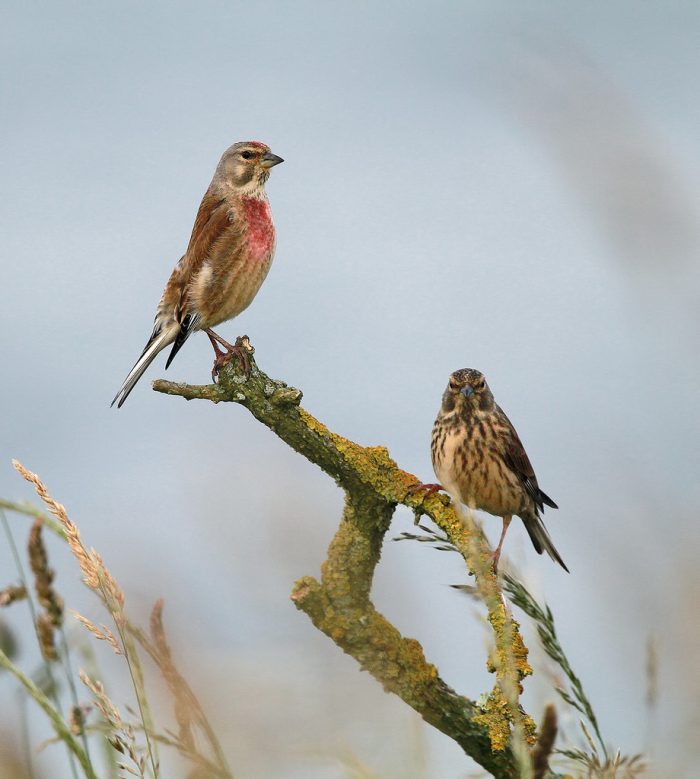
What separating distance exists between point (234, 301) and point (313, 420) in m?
1.77

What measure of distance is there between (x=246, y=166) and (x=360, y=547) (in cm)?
297

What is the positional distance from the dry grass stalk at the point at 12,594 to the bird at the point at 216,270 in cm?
366

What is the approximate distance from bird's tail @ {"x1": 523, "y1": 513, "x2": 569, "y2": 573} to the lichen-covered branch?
1.25 m

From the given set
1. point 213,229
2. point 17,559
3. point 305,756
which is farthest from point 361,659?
point 213,229

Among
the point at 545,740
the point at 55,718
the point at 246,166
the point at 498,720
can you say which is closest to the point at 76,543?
the point at 55,718

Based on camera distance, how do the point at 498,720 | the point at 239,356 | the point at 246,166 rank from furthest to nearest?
the point at 246,166, the point at 239,356, the point at 498,720

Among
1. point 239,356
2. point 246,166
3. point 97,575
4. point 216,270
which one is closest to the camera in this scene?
point 97,575

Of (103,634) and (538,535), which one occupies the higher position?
(538,535)

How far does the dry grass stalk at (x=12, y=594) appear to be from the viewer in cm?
181

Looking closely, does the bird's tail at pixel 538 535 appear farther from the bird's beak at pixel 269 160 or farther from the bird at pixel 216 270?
the bird's beak at pixel 269 160

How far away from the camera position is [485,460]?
522cm

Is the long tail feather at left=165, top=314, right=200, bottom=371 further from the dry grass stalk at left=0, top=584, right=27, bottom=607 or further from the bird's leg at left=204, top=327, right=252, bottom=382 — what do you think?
the dry grass stalk at left=0, top=584, right=27, bottom=607

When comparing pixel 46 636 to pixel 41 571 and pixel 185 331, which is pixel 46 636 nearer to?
pixel 41 571

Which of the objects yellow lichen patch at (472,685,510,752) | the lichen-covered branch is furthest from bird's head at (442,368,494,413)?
yellow lichen patch at (472,685,510,752)
